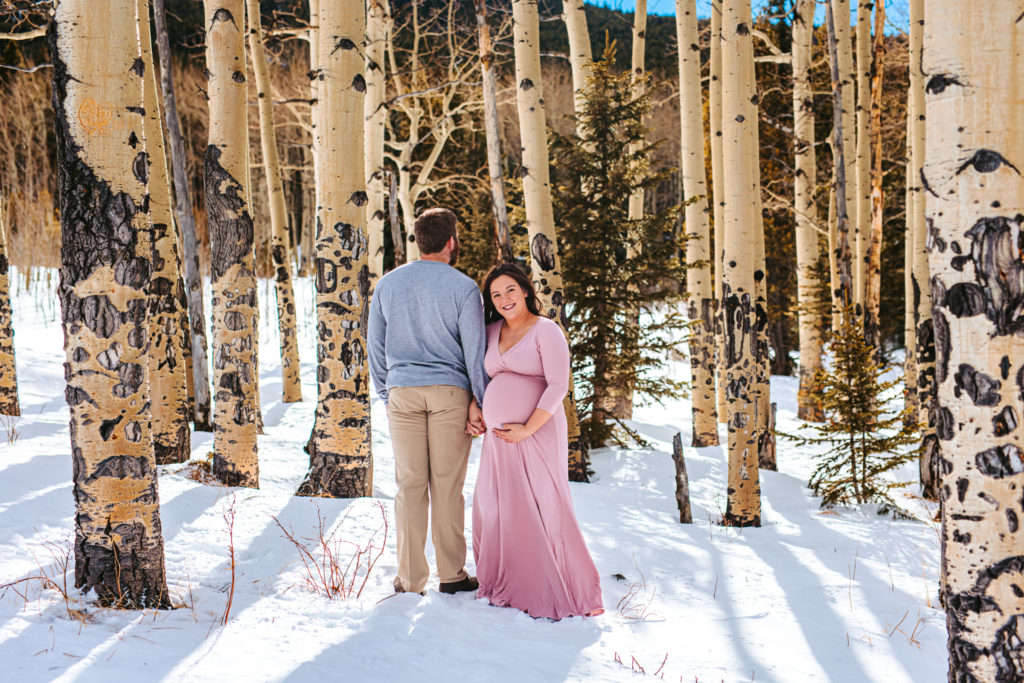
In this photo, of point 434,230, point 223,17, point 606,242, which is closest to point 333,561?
point 434,230

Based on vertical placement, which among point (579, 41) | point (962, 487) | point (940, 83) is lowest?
point (962, 487)

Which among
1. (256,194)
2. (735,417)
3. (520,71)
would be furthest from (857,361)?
(256,194)

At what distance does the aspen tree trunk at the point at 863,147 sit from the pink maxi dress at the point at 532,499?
32.5 feet

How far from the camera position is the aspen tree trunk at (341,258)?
478 cm

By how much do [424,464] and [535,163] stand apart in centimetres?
383

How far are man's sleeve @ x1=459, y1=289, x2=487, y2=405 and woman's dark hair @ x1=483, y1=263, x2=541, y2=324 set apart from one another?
15cm

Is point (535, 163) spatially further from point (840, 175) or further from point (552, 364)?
point (840, 175)

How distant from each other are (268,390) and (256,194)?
1829cm

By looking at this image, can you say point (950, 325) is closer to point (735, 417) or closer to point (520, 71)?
point (735, 417)

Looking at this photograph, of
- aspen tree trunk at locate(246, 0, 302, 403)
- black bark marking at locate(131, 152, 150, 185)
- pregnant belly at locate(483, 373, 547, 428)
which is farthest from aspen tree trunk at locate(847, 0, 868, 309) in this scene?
black bark marking at locate(131, 152, 150, 185)

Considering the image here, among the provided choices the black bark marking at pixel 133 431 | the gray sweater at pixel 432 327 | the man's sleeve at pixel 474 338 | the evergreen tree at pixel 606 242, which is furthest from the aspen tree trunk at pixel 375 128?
the black bark marking at pixel 133 431

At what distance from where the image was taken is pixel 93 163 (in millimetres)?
2738

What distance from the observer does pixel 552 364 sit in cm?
333

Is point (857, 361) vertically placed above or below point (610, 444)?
above
